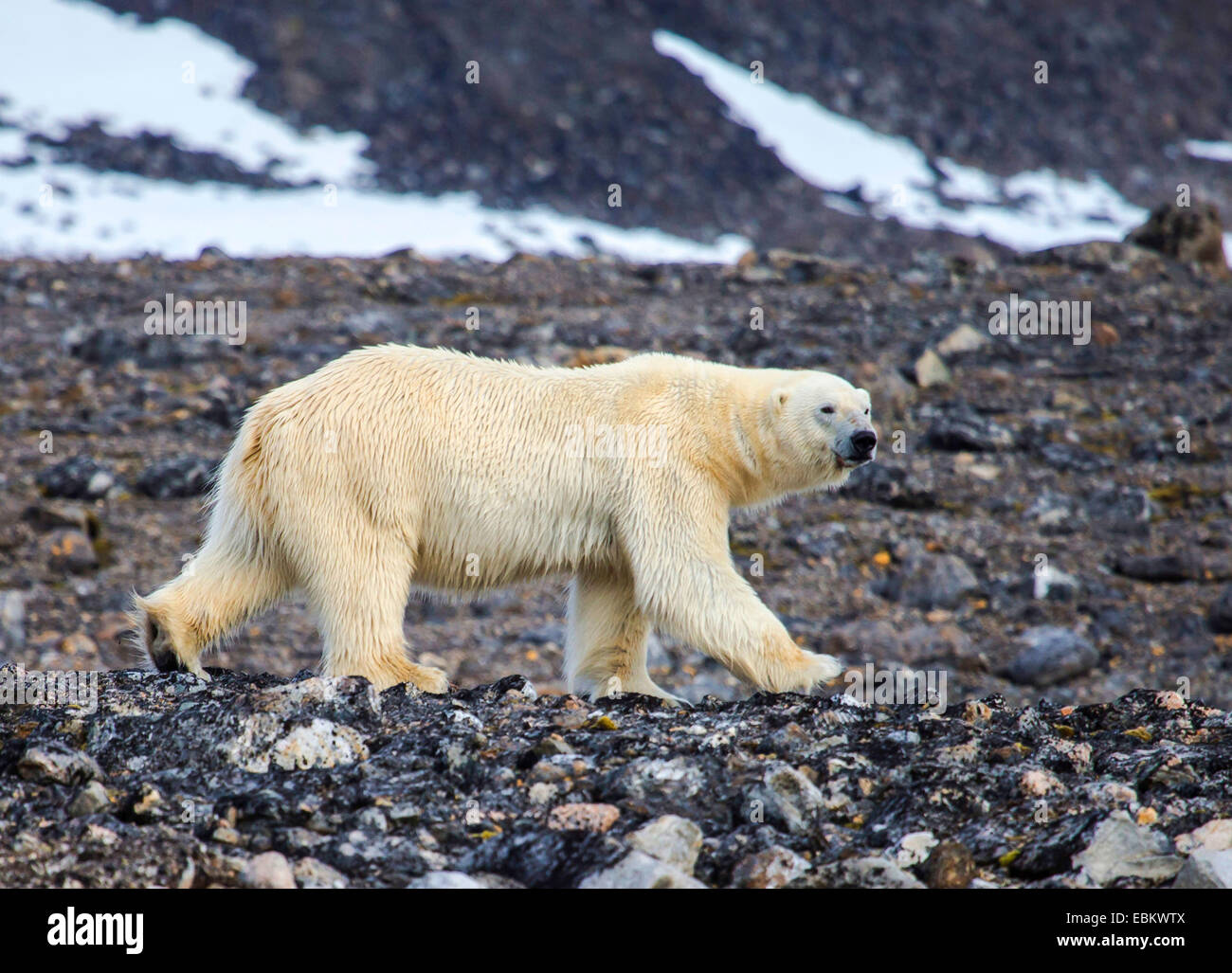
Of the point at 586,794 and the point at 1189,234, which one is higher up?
the point at 1189,234

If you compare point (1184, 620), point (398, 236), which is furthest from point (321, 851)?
point (398, 236)

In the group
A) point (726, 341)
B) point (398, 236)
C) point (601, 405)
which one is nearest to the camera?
point (601, 405)

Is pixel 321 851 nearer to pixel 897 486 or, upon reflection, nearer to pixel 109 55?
pixel 897 486

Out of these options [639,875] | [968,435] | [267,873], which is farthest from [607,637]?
[968,435]

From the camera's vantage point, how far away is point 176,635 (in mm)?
5391

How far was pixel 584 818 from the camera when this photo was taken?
3.84 m

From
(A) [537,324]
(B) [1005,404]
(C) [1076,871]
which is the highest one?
(A) [537,324]

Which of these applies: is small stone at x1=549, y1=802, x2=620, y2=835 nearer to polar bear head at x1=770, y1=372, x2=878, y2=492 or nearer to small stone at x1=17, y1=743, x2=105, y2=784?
small stone at x1=17, y1=743, x2=105, y2=784

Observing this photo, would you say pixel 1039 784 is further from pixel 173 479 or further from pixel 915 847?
pixel 173 479

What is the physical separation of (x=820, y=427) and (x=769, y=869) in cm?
289

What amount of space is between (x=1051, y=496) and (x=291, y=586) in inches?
302

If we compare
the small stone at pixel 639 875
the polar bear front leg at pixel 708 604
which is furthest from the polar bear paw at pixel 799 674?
the small stone at pixel 639 875

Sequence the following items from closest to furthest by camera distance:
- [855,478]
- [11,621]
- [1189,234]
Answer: [11,621] → [855,478] → [1189,234]

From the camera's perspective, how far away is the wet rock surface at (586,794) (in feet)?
11.5
